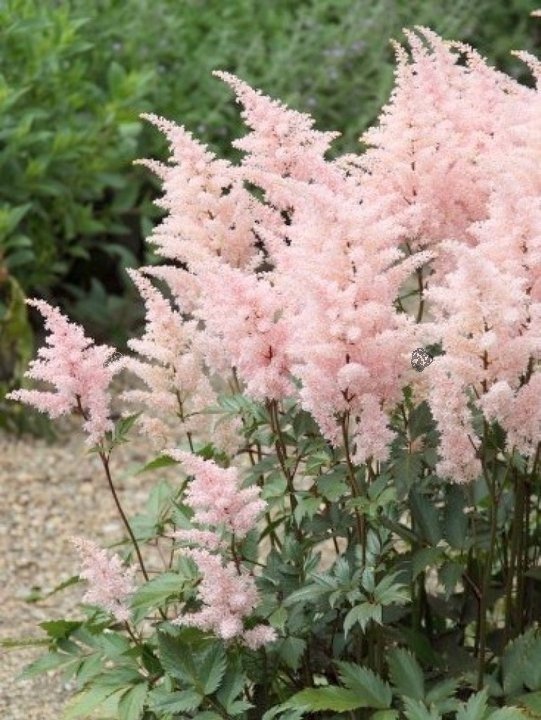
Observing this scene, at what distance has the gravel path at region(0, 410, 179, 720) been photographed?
427 cm

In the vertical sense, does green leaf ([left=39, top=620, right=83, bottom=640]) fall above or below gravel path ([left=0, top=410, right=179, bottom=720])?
above

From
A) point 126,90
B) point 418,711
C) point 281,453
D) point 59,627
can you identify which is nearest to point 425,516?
point 281,453

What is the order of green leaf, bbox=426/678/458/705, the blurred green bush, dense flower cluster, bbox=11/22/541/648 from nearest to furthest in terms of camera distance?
dense flower cluster, bbox=11/22/541/648
green leaf, bbox=426/678/458/705
the blurred green bush

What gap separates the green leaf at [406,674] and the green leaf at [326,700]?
0.10m

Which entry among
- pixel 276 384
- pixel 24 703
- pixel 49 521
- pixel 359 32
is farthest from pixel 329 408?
pixel 359 32

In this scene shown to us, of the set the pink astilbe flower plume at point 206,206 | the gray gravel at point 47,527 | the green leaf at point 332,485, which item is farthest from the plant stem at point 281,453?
the gray gravel at point 47,527

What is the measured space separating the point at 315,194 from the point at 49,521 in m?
3.09

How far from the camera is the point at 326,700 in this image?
2.81 meters

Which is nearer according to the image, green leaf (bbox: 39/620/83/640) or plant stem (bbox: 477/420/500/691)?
plant stem (bbox: 477/420/500/691)

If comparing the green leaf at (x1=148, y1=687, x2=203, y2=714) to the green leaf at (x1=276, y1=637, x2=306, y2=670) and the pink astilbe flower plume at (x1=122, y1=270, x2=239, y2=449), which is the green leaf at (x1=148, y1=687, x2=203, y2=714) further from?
the pink astilbe flower plume at (x1=122, y1=270, x2=239, y2=449)

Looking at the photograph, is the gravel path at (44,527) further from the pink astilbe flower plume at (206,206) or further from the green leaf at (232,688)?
the pink astilbe flower plume at (206,206)

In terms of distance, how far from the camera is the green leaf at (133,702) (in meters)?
3.09

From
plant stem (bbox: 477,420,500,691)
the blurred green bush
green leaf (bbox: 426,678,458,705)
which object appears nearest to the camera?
plant stem (bbox: 477,420,500,691)

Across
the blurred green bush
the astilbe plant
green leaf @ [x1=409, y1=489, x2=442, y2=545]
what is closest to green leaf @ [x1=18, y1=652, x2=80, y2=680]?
the astilbe plant
